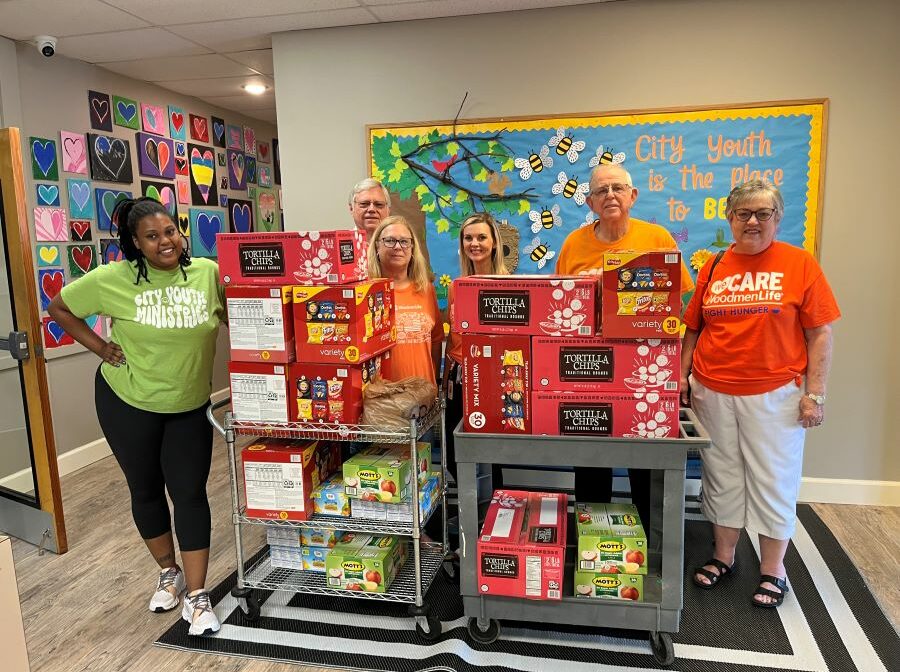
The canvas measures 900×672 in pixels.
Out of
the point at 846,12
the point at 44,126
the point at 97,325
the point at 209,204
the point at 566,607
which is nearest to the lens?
the point at 566,607

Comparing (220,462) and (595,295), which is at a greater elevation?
(595,295)

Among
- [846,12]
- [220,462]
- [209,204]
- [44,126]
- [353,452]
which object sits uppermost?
[846,12]

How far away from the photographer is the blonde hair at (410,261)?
261 cm

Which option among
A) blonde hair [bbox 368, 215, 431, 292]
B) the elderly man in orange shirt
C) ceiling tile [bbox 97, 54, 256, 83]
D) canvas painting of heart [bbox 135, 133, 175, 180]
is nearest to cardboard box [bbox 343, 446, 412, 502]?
blonde hair [bbox 368, 215, 431, 292]

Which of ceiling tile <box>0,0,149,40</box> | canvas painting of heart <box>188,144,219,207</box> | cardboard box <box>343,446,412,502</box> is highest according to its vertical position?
ceiling tile <box>0,0,149,40</box>

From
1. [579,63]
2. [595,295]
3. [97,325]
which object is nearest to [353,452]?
[595,295]

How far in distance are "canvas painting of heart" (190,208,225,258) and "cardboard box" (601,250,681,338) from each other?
4009mm

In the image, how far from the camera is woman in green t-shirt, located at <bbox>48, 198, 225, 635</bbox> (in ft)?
7.49

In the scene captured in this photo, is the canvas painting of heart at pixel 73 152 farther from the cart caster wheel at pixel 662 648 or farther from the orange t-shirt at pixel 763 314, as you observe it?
the cart caster wheel at pixel 662 648

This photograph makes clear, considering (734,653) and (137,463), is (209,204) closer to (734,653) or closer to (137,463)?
(137,463)

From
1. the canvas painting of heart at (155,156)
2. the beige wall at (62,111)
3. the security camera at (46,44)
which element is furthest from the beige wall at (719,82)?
the canvas painting of heart at (155,156)

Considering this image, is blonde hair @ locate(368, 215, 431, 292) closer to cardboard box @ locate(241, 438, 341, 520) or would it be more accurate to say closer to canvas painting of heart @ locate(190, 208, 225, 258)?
cardboard box @ locate(241, 438, 341, 520)

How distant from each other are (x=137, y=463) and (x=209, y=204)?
3.44 metres

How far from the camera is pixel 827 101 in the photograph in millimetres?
3154
